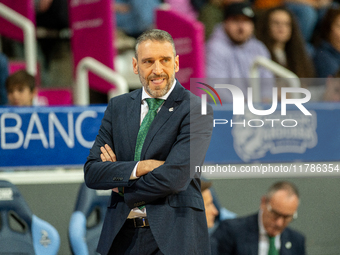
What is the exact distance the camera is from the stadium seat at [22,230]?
12.3 feet

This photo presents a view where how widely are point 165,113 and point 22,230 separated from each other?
1.91m

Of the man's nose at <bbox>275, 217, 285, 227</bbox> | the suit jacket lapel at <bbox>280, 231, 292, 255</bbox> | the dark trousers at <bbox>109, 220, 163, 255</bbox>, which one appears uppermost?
the dark trousers at <bbox>109, 220, 163, 255</bbox>

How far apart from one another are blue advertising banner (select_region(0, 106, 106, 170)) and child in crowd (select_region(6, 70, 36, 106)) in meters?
0.50

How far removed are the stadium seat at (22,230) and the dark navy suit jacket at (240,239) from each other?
1.17m

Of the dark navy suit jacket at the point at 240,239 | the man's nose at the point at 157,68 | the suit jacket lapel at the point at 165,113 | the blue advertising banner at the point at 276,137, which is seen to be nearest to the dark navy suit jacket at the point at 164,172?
the suit jacket lapel at the point at 165,113

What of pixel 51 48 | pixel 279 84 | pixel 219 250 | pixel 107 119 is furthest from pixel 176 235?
pixel 51 48

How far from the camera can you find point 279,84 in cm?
525

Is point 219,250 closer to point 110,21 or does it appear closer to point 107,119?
point 107,119

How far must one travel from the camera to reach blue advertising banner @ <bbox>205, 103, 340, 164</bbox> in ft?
14.6

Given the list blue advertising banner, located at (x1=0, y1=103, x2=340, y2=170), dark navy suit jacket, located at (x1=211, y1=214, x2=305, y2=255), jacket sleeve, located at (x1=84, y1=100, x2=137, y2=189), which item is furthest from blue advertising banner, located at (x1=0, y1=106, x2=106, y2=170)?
jacket sleeve, located at (x1=84, y1=100, x2=137, y2=189)

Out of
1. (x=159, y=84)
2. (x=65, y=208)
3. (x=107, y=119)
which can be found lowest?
(x=65, y=208)

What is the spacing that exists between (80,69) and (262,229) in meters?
2.04

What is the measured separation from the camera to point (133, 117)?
8.08ft

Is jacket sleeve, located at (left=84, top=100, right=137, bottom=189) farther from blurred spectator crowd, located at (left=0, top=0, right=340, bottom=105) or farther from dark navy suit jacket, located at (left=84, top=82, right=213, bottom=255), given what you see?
blurred spectator crowd, located at (left=0, top=0, right=340, bottom=105)
